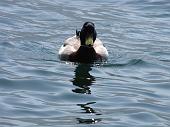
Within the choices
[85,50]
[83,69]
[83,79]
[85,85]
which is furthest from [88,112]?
→ [85,50]

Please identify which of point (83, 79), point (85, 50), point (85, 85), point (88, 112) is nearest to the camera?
point (88, 112)

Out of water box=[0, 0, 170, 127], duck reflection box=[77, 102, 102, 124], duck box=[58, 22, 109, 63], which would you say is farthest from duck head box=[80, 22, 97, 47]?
duck reflection box=[77, 102, 102, 124]

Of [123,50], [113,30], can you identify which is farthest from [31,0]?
[123,50]

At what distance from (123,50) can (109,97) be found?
502 cm

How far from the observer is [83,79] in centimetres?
1507

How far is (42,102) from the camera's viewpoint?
12.6 metres

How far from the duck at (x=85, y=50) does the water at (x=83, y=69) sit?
0.91 feet

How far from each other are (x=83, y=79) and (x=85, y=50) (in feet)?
6.77

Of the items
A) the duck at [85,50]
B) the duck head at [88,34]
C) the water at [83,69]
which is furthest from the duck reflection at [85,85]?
the duck head at [88,34]

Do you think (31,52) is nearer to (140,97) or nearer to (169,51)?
(169,51)

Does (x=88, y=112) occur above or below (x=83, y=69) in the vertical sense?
below

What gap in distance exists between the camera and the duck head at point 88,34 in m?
17.2

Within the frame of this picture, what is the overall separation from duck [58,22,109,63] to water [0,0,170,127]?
28 centimetres

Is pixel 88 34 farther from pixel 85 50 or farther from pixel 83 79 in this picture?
pixel 83 79
